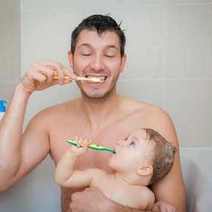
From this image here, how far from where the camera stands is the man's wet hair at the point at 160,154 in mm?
1324

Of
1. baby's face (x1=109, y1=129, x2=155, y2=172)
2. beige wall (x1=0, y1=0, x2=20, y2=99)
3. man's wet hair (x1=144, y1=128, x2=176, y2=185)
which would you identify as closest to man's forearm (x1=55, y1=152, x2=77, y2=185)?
baby's face (x1=109, y1=129, x2=155, y2=172)

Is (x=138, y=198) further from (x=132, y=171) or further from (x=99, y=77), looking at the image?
(x=99, y=77)

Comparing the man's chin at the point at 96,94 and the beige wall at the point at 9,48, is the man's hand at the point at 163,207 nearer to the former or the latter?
the man's chin at the point at 96,94

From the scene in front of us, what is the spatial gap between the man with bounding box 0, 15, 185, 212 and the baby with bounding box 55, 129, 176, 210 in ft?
0.11

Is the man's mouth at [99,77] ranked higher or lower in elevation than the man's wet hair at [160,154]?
higher

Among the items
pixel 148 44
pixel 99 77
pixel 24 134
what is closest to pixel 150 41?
pixel 148 44

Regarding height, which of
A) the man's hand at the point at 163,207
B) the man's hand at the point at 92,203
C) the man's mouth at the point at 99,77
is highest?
the man's mouth at the point at 99,77

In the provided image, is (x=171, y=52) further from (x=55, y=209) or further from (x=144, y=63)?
(x=55, y=209)

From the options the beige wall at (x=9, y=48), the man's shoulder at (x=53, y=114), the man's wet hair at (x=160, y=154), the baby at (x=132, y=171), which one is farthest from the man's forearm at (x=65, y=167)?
the beige wall at (x=9, y=48)

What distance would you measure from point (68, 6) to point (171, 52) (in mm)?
519

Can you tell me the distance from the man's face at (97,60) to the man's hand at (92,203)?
34cm

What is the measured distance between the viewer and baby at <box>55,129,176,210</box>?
1.32 metres

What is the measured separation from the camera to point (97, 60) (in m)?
1.47

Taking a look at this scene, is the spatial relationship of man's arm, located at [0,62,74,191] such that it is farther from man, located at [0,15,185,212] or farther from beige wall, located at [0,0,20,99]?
beige wall, located at [0,0,20,99]
